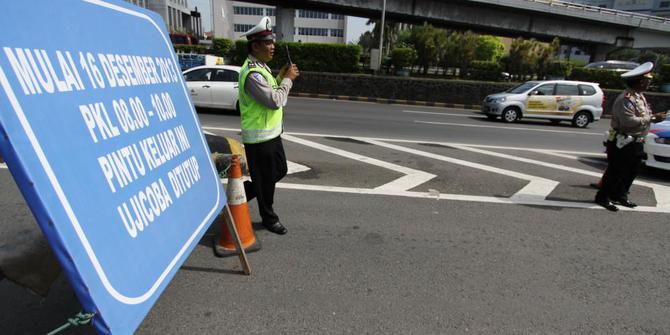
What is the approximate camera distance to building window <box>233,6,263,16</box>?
86.8 meters

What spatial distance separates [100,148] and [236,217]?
1.84 metres

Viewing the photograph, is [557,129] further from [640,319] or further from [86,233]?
[86,233]

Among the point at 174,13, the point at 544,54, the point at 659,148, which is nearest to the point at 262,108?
the point at 659,148

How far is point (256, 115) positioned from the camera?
3.46 meters

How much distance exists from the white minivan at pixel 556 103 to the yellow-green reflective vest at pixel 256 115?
12676 mm

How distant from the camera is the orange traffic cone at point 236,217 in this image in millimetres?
3471

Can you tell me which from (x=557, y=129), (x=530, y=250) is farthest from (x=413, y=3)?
(x=530, y=250)

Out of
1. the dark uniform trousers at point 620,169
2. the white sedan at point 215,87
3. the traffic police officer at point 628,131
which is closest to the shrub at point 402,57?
the white sedan at point 215,87

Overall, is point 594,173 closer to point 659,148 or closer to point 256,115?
point 659,148

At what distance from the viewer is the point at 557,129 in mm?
13375

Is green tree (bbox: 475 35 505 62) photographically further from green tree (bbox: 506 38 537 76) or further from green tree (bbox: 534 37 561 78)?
green tree (bbox: 534 37 561 78)

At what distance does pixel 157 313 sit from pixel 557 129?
46.0 ft

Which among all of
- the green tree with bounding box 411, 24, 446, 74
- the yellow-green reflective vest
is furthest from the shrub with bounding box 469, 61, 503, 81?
the yellow-green reflective vest

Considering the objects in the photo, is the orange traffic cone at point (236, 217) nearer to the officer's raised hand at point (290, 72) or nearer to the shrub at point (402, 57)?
the officer's raised hand at point (290, 72)
